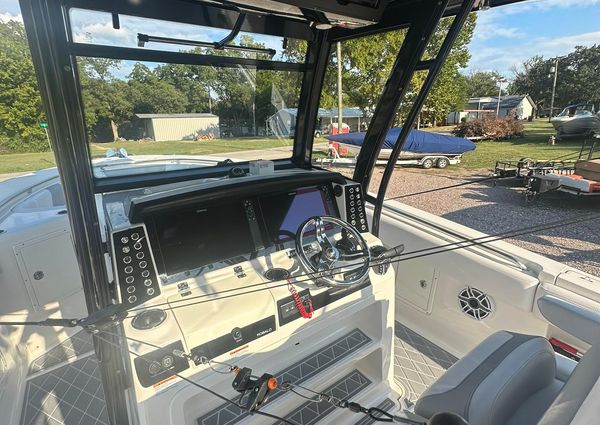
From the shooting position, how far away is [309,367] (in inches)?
67.2

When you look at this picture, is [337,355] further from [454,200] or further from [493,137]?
[493,137]

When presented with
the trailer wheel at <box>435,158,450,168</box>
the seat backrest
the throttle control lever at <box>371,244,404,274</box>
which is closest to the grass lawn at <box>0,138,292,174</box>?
the throttle control lever at <box>371,244,404,274</box>

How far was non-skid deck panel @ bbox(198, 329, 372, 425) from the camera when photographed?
5.01 ft

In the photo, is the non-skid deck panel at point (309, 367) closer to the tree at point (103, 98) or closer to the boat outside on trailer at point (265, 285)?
the boat outside on trailer at point (265, 285)

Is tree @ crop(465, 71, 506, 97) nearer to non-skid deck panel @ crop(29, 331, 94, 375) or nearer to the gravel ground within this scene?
the gravel ground

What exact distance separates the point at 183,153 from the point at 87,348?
60.1 inches

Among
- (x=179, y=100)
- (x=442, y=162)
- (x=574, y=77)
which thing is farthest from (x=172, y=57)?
(x=574, y=77)

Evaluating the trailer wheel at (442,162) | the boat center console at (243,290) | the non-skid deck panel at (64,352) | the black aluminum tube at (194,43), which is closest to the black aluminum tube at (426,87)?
the boat center console at (243,290)

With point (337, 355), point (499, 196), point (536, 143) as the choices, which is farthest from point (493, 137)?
point (337, 355)

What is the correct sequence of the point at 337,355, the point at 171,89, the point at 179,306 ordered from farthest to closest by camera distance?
the point at 171,89, the point at 337,355, the point at 179,306

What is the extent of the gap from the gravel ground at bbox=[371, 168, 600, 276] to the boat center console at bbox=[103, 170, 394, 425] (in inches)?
152

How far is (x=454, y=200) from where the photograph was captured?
7426mm

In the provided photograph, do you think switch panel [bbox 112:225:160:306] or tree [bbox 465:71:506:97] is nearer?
switch panel [bbox 112:225:160:306]

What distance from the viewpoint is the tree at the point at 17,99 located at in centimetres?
134
